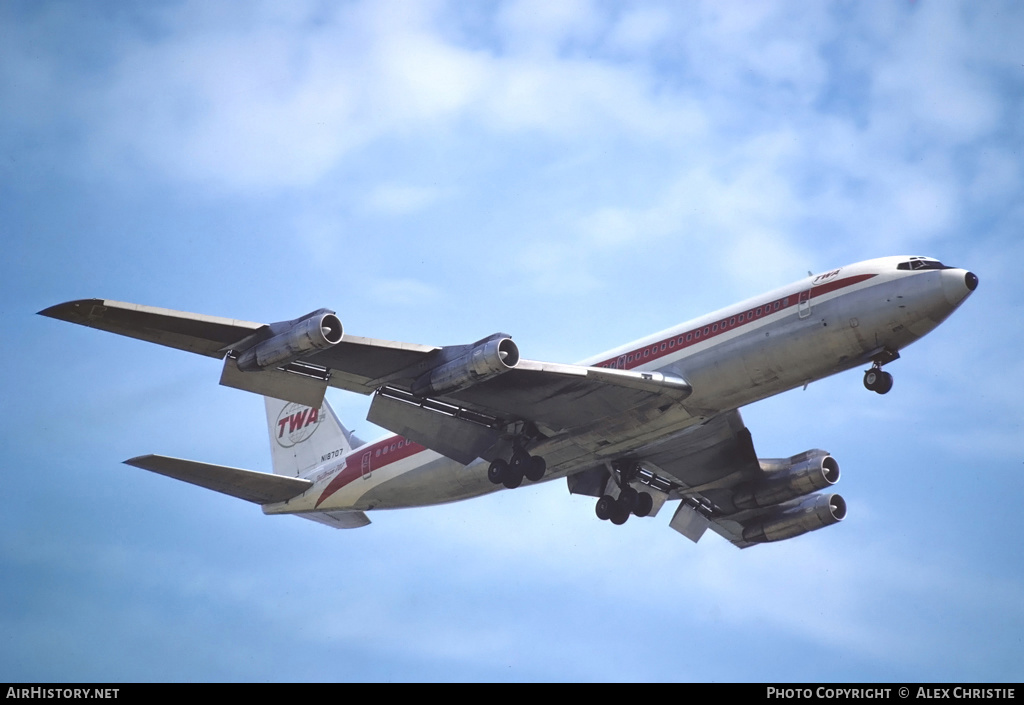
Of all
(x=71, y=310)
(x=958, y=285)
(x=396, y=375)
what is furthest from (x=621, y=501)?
(x=71, y=310)

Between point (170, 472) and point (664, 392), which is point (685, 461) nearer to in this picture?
point (664, 392)

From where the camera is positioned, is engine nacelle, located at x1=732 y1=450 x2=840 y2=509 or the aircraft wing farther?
engine nacelle, located at x1=732 y1=450 x2=840 y2=509

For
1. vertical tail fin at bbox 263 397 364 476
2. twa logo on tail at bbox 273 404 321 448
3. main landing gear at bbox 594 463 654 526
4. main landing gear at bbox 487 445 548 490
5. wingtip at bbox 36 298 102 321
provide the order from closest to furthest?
wingtip at bbox 36 298 102 321, main landing gear at bbox 487 445 548 490, main landing gear at bbox 594 463 654 526, vertical tail fin at bbox 263 397 364 476, twa logo on tail at bbox 273 404 321 448

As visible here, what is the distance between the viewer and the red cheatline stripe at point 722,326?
1380 inches

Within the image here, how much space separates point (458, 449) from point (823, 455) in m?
14.9

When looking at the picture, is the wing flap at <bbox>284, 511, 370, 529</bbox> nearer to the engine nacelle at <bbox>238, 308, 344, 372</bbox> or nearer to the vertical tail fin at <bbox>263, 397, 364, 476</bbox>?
the vertical tail fin at <bbox>263, 397, 364, 476</bbox>

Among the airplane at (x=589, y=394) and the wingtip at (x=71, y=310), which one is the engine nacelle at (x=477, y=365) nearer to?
the airplane at (x=589, y=394)

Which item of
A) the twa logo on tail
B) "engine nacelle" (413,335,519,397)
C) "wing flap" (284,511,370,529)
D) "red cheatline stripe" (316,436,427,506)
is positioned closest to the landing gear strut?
"engine nacelle" (413,335,519,397)

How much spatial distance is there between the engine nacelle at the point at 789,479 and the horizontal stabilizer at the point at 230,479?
17.7 m

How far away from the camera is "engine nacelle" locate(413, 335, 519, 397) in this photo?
33.6 metres

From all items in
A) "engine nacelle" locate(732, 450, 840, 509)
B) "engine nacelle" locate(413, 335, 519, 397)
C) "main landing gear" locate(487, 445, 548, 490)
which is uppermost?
"engine nacelle" locate(732, 450, 840, 509)

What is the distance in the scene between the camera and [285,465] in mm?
50656

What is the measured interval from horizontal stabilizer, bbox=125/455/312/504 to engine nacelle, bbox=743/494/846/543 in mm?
18495
